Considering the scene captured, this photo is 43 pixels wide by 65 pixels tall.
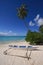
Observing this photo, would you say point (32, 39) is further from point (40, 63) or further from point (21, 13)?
point (40, 63)

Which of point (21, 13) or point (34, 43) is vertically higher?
point (21, 13)

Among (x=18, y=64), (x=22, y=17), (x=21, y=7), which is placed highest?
(x=21, y=7)

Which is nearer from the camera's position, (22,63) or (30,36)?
(22,63)

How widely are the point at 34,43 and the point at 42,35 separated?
1.92 metres

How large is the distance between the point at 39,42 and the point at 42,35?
1.28m

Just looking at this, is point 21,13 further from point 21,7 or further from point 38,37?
point 38,37

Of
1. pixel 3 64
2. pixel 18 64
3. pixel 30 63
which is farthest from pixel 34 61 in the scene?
pixel 3 64

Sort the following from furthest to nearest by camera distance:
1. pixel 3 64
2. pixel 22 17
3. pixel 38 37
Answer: pixel 22 17
pixel 38 37
pixel 3 64

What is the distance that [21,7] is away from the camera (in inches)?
1227

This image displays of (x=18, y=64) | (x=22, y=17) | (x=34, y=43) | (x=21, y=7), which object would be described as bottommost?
(x=18, y=64)

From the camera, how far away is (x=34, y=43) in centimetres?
2231

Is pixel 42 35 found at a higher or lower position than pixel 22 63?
higher

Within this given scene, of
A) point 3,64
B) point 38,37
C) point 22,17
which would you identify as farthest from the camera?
point 22,17

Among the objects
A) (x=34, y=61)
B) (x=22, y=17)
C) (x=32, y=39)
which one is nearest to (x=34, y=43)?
(x=32, y=39)
